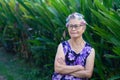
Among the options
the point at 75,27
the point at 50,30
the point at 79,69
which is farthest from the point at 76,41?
the point at 50,30

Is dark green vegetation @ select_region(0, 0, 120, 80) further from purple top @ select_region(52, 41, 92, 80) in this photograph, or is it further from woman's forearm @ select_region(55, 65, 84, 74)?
woman's forearm @ select_region(55, 65, 84, 74)

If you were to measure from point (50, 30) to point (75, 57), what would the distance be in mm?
2438

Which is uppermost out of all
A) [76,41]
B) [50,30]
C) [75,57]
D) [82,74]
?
→ [50,30]

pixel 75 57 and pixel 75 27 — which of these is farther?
pixel 75 57

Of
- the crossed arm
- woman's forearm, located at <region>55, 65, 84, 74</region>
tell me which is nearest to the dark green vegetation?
the crossed arm

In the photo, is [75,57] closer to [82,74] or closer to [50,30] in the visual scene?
[82,74]

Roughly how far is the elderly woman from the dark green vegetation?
1.64 feet

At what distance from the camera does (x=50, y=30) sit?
20.6ft

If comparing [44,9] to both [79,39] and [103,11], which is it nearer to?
[103,11]

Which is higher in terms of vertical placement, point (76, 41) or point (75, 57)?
point (76, 41)

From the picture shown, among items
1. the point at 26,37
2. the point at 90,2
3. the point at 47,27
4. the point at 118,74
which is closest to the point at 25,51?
the point at 26,37

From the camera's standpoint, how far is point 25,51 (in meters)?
7.71

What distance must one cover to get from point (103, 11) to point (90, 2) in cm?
70

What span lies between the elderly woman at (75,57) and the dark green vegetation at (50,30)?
1.64 ft
